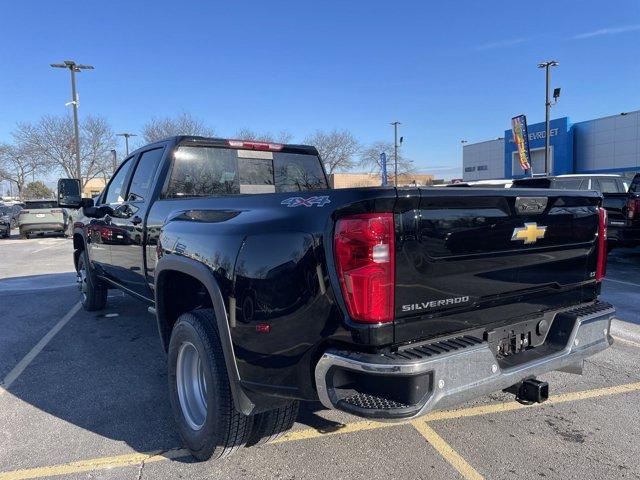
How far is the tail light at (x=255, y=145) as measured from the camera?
15.5 ft

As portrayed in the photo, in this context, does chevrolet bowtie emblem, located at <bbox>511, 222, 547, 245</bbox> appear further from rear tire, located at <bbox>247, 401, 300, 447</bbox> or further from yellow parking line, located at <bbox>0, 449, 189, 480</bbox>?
yellow parking line, located at <bbox>0, 449, 189, 480</bbox>

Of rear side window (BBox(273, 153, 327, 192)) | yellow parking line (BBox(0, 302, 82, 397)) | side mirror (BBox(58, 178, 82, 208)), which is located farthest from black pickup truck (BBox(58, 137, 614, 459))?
side mirror (BBox(58, 178, 82, 208))

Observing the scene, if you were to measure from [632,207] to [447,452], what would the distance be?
370 inches

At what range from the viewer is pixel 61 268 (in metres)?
11.8

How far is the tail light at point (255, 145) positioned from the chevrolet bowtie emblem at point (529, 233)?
9.31 feet

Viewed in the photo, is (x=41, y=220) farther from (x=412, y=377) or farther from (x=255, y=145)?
(x=412, y=377)

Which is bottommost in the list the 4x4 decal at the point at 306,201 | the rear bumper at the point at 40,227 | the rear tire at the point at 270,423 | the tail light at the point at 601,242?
the rear tire at the point at 270,423

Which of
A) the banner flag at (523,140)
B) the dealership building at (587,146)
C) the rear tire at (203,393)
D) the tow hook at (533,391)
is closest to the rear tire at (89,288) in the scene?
the rear tire at (203,393)

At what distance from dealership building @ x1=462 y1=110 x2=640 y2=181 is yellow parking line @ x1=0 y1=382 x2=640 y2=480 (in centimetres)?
3710

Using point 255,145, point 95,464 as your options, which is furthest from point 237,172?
point 95,464

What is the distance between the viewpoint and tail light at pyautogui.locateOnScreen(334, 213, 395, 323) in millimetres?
2184

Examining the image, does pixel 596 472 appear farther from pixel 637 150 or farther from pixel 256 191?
pixel 637 150

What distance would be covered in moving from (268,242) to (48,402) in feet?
8.94

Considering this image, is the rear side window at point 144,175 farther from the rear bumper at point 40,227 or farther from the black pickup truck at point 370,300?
the rear bumper at point 40,227
